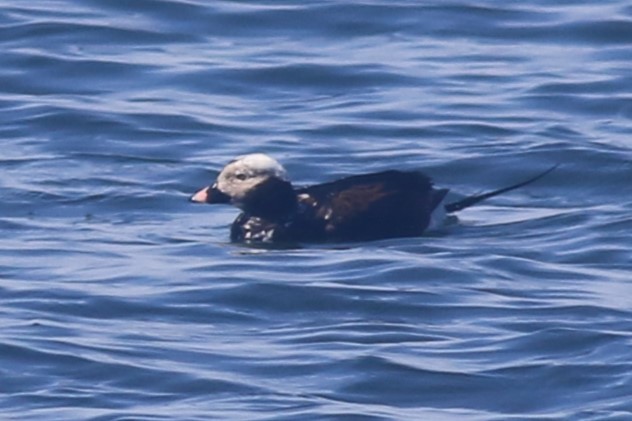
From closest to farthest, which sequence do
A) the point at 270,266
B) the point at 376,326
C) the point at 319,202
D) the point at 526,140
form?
the point at 376,326 → the point at 270,266 → the point at 319,202 → the point at 526,140

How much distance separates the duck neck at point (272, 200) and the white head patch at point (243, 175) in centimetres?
3

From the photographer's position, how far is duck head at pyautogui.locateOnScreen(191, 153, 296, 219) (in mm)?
13258

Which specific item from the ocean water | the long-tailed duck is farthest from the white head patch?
the ocean water

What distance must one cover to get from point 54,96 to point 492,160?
3598 mm

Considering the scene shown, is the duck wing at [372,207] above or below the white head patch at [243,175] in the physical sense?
below

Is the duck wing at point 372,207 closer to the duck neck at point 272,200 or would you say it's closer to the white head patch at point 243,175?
the duck neck at point 272,200

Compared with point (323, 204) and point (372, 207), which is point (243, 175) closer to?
point (323, 204)

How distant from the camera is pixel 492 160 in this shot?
1504 cm

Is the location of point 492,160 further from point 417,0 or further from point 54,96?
point 417,0

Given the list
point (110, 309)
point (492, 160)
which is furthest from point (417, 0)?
point (110, 309)

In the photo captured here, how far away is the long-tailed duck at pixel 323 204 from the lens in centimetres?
1306

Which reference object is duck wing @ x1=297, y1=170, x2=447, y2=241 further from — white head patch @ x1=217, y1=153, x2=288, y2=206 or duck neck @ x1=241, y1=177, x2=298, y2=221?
white head patch @ x1=217, y1=153, x2=288, y2=206

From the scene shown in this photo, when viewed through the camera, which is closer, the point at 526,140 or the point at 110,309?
the point at 110,309

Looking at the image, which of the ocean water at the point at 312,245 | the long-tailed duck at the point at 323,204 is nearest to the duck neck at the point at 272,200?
the long-tailed duck at the point at 323,204
